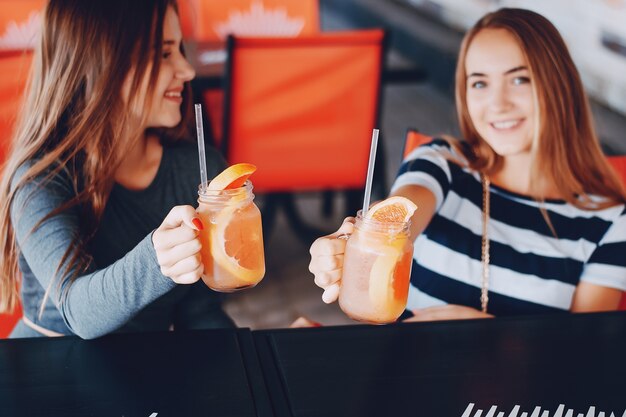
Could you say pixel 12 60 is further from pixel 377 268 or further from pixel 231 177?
pixel 377 268

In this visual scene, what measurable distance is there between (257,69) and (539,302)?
1396 mm

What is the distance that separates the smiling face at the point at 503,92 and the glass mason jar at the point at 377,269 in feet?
2.04

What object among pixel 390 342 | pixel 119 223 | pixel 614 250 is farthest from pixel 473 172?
pixel 119 223

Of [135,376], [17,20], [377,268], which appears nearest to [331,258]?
[377,268]

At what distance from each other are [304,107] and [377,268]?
1.78 metres

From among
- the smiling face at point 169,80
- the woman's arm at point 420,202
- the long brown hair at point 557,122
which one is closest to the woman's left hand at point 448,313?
the woman's arm at point 420,202

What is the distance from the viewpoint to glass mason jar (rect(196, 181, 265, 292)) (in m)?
1.15

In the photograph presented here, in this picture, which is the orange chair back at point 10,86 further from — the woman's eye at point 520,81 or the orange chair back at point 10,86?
the woman's eye at point 520,81

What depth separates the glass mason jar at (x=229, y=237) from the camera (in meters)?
1.15

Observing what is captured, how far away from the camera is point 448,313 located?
158 cm

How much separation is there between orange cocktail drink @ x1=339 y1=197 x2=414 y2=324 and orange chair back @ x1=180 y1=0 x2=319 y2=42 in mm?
2767

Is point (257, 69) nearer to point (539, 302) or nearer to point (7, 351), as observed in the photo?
point (539, 302)

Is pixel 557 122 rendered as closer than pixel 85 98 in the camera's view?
No

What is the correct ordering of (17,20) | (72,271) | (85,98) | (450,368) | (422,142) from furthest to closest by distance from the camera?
(17,20) < (422,142) < (85,98) < (72,271) < (450,368)
